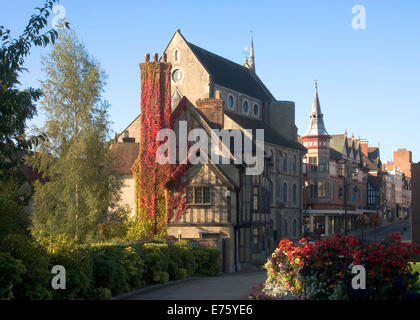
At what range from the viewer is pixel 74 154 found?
3238 centimetres

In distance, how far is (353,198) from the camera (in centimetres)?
8475

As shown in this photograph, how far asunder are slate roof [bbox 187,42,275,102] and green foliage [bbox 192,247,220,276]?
28083mm

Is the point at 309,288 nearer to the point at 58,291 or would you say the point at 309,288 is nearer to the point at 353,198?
the point at 58,291

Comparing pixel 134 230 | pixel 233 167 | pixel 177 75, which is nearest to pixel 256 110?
pixel 177 75

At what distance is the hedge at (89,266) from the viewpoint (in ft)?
39.0

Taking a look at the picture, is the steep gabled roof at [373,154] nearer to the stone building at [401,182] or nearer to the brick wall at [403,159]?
the stone building at [401,182]

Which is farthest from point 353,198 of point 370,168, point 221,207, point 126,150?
point 221,207

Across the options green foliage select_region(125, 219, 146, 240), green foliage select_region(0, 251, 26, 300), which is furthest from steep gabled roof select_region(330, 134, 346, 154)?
green foliage select_region(0, 251, 26, 300)

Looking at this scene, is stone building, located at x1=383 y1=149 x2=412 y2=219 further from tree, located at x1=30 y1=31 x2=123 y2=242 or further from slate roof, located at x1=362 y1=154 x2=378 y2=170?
tree, located at x1=30 y1=31 x2=123 y2=242

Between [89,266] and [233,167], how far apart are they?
2279 cm

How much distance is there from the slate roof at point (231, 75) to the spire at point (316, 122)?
9.75 m
